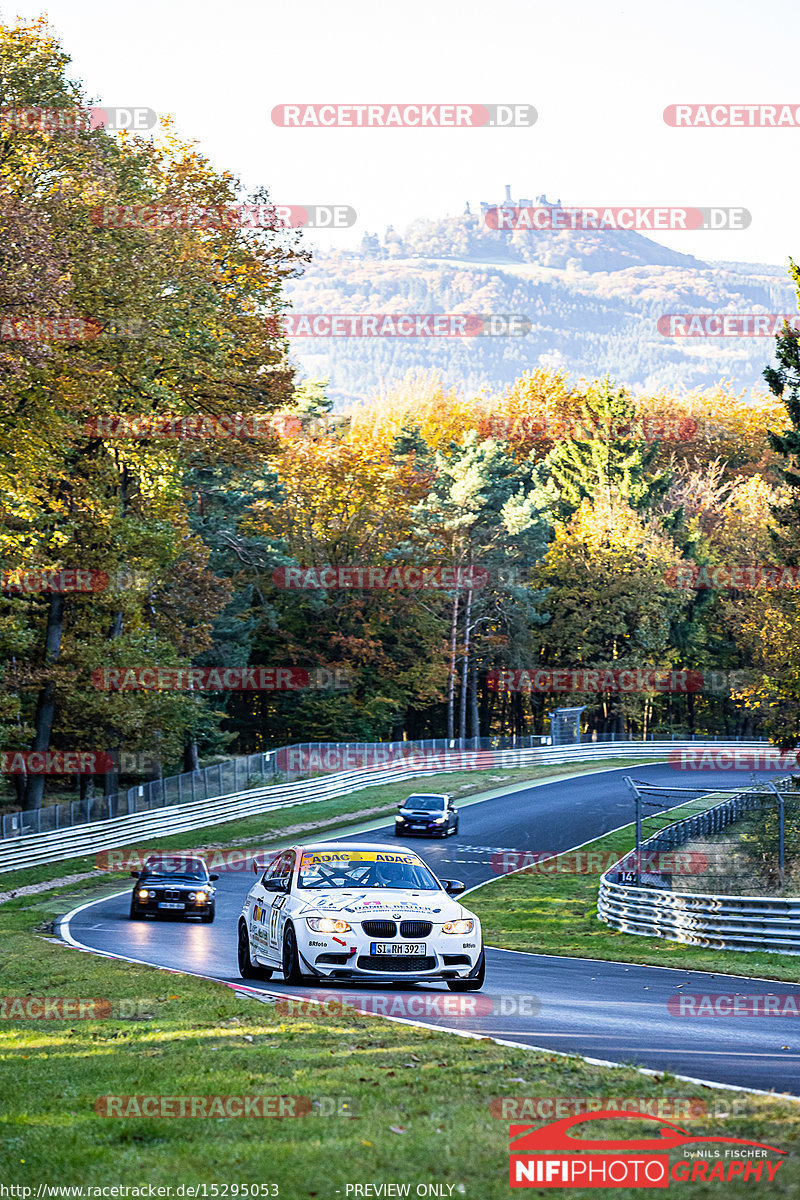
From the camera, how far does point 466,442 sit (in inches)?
2970

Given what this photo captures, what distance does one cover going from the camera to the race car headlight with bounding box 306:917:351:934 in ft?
43.3

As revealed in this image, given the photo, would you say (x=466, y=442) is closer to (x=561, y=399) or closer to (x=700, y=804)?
(x=561, y=399)

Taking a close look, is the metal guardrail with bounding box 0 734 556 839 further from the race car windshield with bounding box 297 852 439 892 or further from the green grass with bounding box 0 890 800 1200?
the green grass with bounding box 0 890 800 1200

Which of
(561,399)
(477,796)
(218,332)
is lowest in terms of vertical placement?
(477,796)

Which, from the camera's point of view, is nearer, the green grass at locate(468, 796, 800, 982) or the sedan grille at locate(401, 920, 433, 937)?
the sedan grille at locate(401, 920, 433, 937)

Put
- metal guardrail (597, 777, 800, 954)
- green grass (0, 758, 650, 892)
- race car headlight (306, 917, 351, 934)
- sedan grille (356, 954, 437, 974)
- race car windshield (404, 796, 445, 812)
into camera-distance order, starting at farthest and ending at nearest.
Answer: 1. race car windshield (404, 796, 445, 812)
2. green grass (0, 758, 650, 892)
3. metal guardrail (597, 777, 800, 954)
4. race car headlight (306, 917, 351, 934)
5. sedan grille (356, 954, 437, 974)

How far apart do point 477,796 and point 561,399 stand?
167ft

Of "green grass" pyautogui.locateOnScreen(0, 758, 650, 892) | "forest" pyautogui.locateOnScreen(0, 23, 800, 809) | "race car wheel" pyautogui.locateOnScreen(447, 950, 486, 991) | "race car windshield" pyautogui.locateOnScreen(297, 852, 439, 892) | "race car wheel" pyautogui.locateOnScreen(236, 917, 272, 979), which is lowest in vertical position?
"green grass" pyautogui.locateOnScreen(0, 758, 650, 892)

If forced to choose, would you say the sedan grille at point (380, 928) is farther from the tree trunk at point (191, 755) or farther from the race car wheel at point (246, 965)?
the tree trunk at point (191, 755)

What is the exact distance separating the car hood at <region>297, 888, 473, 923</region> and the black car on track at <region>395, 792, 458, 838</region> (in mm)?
27759

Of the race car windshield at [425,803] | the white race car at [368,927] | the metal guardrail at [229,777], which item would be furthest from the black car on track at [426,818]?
the white race car at [368,927]

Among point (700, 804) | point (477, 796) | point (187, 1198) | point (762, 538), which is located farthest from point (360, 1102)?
point (762, 538)

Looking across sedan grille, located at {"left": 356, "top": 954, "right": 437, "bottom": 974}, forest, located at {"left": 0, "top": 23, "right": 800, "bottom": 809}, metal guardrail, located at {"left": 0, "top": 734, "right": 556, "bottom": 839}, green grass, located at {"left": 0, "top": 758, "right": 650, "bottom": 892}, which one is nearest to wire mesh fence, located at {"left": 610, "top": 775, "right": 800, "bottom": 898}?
forest, located at {"left": 0, "top": 23, "right": 800, "bottom": 809}

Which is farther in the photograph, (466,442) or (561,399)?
(561,399)
